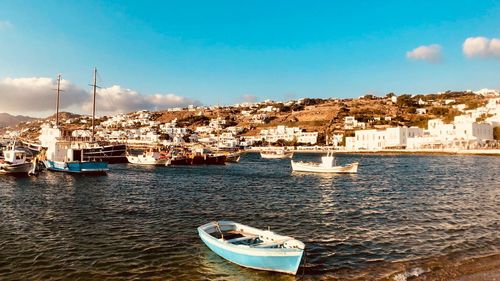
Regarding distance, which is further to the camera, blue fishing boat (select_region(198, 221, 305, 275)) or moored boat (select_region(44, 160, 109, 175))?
moored boat (select_region(44, 160, 109, 175))

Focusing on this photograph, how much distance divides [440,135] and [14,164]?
143940 mm

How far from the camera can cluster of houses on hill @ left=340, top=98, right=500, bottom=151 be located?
135000 mm

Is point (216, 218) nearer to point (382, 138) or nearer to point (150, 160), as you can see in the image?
point (150, 160)

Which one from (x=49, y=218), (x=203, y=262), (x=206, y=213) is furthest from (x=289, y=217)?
(x=49, y=218)

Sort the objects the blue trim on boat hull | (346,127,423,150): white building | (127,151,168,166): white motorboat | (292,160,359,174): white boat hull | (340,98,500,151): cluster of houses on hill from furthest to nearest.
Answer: (346,127,423,150): white building
(340,98,500,151): cluster of houses on hill
(127,151,168,166): white motorboat
(292,160,359,174): white boat hull
the blue trim on boat hull

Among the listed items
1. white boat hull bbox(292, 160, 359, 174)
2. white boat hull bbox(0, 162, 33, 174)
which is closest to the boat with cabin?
white boat hull bbox(0, 162, 33, 174)

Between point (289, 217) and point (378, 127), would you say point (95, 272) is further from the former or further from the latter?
point (378, 127)

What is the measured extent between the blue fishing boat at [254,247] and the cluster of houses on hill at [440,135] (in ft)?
454

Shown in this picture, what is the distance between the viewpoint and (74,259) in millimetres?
16188

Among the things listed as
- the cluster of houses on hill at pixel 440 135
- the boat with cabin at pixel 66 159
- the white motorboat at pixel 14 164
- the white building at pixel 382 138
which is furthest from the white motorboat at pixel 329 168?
the white building at pixel 382 138

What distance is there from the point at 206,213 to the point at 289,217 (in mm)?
6008

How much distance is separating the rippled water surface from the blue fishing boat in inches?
16.1

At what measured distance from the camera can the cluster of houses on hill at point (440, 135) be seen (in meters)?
135

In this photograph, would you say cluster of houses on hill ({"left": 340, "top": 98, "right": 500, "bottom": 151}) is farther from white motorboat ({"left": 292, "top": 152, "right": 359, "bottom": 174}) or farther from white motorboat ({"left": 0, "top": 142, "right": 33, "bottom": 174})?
white motorboat ({"left": 0, "top": 142, "right": 33, "bottom": 174})
